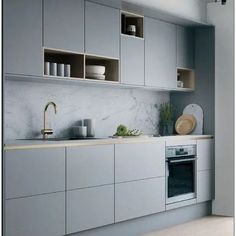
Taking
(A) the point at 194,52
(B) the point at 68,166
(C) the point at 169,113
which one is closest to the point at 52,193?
(B) the point at 68,166

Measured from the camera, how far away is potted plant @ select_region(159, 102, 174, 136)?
6.36m

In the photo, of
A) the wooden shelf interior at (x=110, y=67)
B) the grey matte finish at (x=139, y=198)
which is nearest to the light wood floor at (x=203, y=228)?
the grey matte finish at (x=139, y=198)

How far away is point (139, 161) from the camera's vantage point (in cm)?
513

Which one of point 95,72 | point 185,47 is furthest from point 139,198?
point 185,47

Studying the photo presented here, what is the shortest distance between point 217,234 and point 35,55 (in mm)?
2492

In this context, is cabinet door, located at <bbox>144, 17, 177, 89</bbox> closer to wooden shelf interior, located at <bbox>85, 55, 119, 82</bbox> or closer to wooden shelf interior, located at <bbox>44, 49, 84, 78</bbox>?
wooden shelf interior, located at <bbox>85, 55, 119, 82</bbox>

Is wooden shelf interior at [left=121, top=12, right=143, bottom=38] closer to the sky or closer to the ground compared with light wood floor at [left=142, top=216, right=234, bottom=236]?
closer to the sky

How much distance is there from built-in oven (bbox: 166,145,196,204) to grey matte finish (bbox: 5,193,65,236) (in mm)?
1652

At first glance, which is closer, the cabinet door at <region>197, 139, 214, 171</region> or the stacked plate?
the stacked plate

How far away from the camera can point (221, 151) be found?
6234 millimetres

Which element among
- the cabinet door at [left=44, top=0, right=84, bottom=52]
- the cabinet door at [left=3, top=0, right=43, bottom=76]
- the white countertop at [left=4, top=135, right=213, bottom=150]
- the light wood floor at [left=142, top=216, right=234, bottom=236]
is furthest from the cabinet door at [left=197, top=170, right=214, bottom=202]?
the cabinet door at [left=3, top=0, right=43, bottom=76]

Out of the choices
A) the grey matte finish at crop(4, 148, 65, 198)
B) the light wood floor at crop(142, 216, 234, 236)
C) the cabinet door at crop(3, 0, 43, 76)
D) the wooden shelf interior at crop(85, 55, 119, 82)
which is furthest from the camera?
the wooden shelf interior at crop(85, 55, 119, 82)

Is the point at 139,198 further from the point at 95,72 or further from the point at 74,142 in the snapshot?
the point at 95,72

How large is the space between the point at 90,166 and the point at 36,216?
736 millimetres
